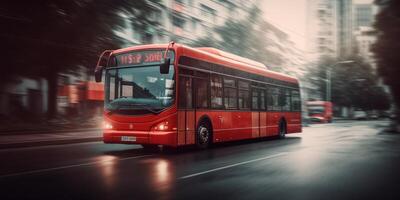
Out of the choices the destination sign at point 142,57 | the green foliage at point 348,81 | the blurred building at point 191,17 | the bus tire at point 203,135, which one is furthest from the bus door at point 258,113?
the green foliage at point 348,81

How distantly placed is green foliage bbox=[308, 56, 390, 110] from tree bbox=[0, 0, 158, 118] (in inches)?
2160

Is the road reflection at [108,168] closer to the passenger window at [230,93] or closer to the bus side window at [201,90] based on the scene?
the bus side window at [201,90]

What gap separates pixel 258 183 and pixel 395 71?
830 inches

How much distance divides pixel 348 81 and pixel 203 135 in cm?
6555

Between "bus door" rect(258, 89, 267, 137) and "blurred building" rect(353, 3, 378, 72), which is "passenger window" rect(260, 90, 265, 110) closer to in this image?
"bus door" rect(258, 89, 267, 137)

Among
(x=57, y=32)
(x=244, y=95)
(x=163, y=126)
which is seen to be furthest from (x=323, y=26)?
(x=163, y=126)

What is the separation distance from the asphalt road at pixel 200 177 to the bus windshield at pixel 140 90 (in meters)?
1.36

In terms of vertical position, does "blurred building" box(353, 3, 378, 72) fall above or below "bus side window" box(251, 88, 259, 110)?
above

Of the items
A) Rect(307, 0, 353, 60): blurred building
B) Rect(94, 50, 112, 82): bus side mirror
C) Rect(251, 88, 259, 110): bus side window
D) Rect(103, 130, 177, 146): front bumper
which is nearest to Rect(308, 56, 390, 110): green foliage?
Rect(307, 0, 353, 60): blurred building

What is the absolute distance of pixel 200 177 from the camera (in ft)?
26.7

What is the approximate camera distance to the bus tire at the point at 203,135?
13.5m

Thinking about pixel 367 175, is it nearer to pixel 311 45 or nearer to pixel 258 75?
pixel 258 75

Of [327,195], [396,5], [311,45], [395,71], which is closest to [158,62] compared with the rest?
[327,195]

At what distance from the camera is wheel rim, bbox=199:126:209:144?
44.5 ft
